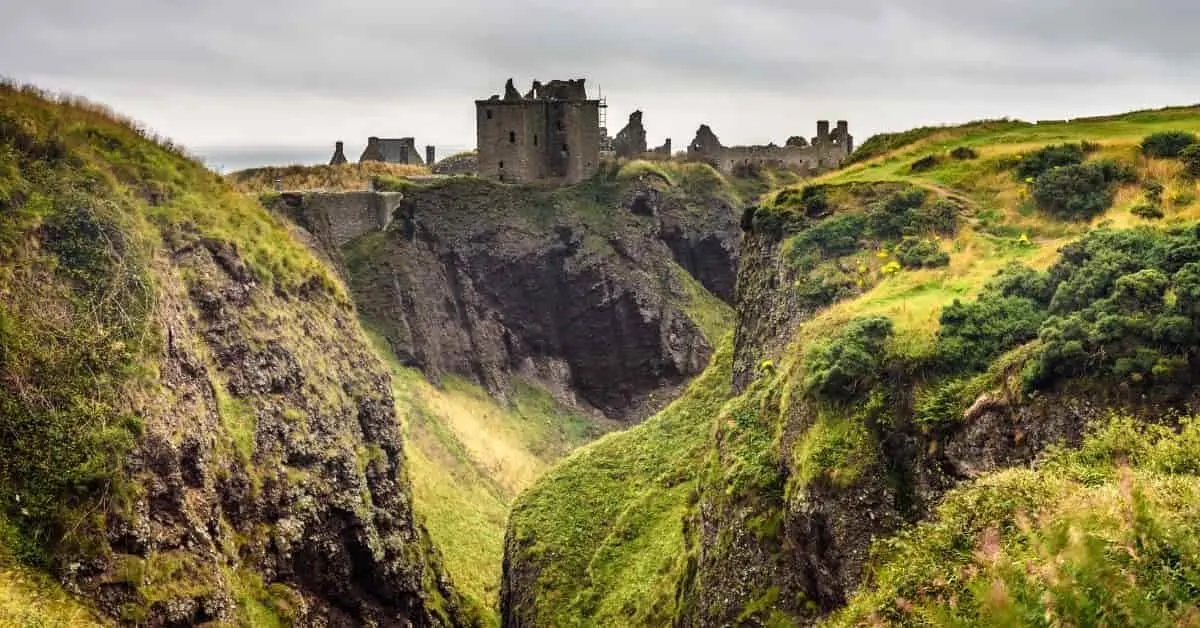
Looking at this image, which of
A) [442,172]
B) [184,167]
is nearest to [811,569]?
[184,167]

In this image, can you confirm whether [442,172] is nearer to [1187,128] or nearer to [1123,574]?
[1187,128]

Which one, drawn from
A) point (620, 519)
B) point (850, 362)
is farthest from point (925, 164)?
point (850, 362)

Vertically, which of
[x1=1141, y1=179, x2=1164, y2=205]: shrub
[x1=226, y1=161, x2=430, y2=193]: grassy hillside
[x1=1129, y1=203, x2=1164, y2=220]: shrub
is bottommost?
[x1=1129, y1=203, x2=1164, y2=220]: shrub

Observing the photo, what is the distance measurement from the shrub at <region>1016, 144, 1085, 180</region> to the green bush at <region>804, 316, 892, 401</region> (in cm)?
1207

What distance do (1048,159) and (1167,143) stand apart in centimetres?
327

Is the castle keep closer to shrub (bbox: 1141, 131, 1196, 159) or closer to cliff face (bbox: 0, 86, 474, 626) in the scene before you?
cliff face (bbox: 0, 86, 474, 626)

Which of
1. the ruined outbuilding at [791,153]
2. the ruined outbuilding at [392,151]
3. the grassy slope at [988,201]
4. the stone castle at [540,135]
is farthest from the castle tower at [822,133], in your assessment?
the grassy slope at [988,201]

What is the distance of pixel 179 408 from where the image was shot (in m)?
23.2

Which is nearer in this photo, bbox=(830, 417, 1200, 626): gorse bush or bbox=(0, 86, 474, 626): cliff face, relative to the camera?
bbox=(830, 417, 1200, 626): gorse bush

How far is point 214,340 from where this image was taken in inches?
1034

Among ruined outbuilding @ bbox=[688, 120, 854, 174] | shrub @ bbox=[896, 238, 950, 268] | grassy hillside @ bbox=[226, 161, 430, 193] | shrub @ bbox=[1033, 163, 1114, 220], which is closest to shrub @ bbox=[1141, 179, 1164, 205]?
shrub @ bbox=[1033, 163, 1114, 220]

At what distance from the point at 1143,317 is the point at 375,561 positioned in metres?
18.2

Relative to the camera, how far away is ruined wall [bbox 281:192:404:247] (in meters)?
54.7

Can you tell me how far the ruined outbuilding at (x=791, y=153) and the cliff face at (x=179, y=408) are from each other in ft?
178
